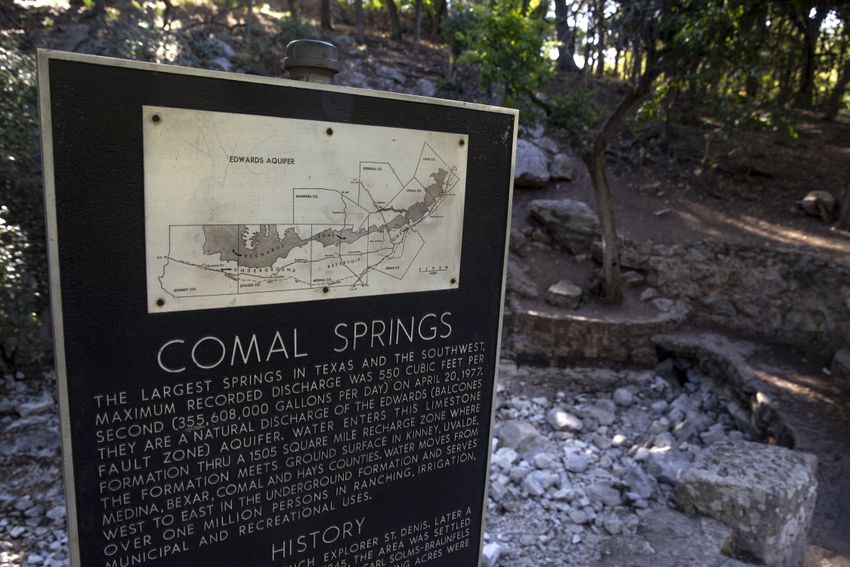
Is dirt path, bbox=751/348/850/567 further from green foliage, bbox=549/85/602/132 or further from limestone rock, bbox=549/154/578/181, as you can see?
limestone rock, bbox=549/154/578/181

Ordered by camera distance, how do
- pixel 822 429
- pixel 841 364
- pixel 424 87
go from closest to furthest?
pixel 822 429
pixel 841 364
pixel 424 87

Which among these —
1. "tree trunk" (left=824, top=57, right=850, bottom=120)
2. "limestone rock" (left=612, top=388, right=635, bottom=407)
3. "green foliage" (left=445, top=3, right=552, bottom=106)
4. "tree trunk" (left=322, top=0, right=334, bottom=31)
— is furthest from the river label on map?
"tree trunk" (left=322, top=0, right=334, bottom=31)

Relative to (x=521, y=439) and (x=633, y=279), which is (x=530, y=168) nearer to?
(x=633, y=279)

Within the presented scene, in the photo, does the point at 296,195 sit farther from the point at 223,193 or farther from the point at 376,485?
the point at 376,485

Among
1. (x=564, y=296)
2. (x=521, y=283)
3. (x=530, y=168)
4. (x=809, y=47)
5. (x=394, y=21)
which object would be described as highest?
(x=394, y=21)

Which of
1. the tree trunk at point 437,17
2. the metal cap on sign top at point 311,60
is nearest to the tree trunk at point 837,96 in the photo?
the tree trunk at point 437,17

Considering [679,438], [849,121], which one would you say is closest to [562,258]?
[679,438]

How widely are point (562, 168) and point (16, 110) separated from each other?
9.55 metres

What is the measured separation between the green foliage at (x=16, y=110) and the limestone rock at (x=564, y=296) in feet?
22.1

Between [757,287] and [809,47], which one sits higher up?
[809,47]

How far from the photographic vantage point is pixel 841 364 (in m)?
7.15

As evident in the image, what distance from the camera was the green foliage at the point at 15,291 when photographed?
438 cm

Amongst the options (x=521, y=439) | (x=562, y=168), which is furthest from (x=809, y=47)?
(x=521, y=439)

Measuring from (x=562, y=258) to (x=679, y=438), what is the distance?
448 centimetres
